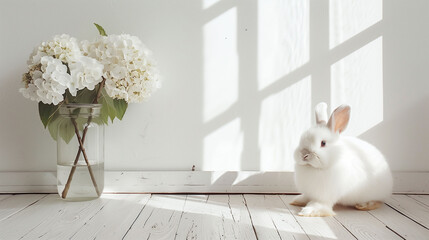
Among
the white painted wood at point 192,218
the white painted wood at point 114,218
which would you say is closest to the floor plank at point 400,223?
the white painted wood at point 192,218

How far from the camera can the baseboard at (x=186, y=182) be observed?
1753 mm

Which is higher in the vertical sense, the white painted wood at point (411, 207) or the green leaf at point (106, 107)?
the green leaf at point (106, 107)

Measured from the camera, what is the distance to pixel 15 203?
5.22ft

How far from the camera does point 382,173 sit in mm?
1532

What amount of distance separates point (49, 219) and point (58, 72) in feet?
1.52

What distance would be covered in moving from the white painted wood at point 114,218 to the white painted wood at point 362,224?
64cm

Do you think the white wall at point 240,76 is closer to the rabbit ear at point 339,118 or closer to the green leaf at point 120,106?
the green leaf at point 120,106

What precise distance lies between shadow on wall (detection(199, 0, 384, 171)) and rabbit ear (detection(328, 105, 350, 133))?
11.1 inches

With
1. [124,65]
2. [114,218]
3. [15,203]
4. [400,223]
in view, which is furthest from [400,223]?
[15,203]

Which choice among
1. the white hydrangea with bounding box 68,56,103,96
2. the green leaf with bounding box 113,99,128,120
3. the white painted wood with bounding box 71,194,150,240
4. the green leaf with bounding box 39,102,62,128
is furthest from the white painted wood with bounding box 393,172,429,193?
the green leaf with bounding box 39,102,62,128

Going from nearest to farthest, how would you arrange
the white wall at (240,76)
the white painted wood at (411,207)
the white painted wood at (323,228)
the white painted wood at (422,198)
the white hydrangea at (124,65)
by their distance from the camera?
the white painted wood at (323,228)
the white painted wood at (411,207)
the white hydrangea at (124,65)
the white painted wood at (422,198)
the white wall at (240,76)

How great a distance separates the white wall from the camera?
175 cm

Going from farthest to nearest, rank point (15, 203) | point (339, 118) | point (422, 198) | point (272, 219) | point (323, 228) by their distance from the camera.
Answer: point (422, 198) < point (15, 203) < point (339, 118) < point (272, 219) < point (323, 228)

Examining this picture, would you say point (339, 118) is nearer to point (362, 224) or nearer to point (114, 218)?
point (362, 224)
